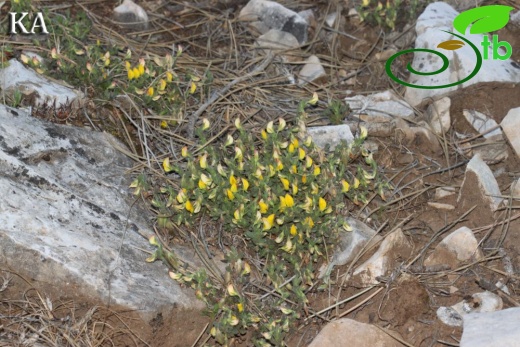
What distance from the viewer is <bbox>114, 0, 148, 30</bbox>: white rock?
231 inches

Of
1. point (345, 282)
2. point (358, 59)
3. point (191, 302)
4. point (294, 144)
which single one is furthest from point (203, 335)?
point (358, 59)

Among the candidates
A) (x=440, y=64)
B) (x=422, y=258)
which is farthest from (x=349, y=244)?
(x=440, y=64)

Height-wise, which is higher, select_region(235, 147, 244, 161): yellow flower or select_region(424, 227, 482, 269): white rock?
select_region(235, 147, 244, 161): yellow flower

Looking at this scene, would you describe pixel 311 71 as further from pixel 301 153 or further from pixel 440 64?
pixel 301 153

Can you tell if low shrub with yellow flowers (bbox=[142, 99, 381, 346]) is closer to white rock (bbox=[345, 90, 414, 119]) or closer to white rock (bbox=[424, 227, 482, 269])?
white rock (bbox=[424, 227, 482, 269])

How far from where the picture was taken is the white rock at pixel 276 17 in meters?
5.83

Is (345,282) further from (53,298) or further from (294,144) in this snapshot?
(53,298)

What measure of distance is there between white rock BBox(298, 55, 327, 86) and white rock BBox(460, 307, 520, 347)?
2480 millimetres

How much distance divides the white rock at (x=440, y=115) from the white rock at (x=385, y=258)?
1.15 m

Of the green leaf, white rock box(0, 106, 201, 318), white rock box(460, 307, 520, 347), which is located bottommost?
white rock box(0, 106, 201, 318)

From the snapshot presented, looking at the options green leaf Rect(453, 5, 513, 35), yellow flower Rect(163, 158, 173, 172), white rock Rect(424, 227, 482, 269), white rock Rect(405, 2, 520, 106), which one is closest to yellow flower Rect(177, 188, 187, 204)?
yellow flower Rect(163, 158, 173, 172)

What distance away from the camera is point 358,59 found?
5695mm

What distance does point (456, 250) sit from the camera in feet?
12.7

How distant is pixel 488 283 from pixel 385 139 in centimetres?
135
